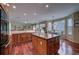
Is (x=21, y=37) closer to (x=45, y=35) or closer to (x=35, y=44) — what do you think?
(x=35, y=44)

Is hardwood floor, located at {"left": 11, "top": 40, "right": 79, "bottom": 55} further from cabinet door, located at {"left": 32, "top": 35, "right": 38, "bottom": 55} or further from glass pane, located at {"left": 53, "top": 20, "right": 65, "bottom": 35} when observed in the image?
glass pane, located at {"left": 53, "top": 20, "right": 65, "bottom": 35}

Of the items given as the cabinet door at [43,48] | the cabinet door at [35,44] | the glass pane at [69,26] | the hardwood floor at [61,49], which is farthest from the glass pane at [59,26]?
the cabinet door at [35,44]

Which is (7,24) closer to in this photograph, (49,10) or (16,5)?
(16,5)

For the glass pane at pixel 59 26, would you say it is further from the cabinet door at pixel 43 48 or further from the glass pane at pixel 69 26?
the cabinet door at pixel 43 48

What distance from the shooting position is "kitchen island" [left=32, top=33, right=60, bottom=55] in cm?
231

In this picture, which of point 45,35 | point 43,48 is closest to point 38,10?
point 45,35

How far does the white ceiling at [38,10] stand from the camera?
89.7 inches

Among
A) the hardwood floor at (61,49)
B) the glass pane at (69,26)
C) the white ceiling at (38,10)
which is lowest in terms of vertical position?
the hardwood floor at (61,49)

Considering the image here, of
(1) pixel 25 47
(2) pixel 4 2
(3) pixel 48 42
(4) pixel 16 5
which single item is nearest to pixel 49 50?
(3) pixel 48 42

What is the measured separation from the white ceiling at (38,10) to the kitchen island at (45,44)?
1.23 feet

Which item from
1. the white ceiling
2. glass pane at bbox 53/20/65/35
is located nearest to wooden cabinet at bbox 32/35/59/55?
glass pane at bbox 53/20/65/35

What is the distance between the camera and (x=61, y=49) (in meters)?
2.32

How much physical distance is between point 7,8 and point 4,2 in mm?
127

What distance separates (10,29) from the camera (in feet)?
7.48
